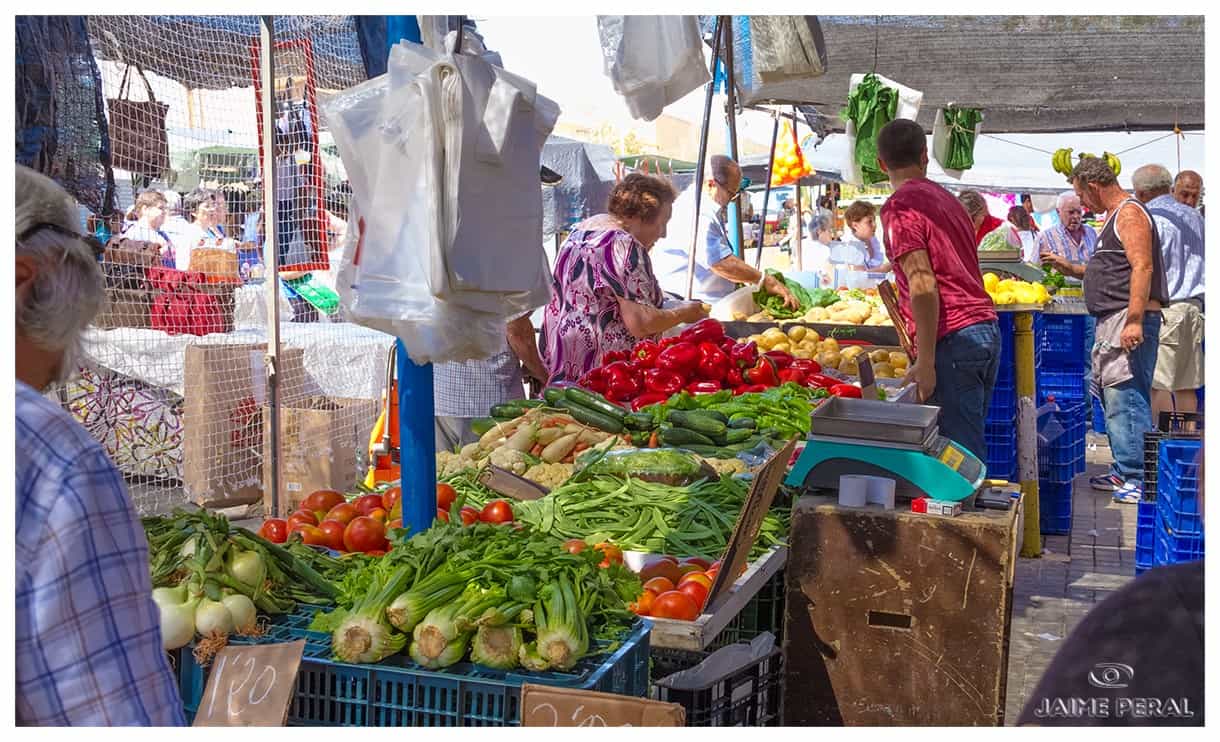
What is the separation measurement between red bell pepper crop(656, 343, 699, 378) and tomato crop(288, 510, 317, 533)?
2633 mm

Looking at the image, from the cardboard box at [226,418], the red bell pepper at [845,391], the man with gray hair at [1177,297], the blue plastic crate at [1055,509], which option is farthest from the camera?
the man with gray hair at [1177,297]

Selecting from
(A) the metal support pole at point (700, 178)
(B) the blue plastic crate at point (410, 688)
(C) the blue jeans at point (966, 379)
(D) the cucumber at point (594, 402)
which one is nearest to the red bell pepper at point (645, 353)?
(D) the cucumber at point (594, 402)

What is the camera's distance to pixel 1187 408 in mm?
8555

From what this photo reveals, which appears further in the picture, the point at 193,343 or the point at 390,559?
the point at 193,343

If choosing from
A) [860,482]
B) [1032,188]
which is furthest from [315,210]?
[1032,188]

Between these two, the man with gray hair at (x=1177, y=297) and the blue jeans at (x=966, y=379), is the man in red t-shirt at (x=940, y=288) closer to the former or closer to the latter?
the blue jeans at (x=966, y=379)

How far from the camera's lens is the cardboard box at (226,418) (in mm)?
7574

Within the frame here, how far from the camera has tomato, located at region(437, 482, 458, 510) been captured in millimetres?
3934

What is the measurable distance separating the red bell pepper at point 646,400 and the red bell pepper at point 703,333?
664 millimetres

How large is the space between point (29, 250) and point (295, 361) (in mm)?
6343

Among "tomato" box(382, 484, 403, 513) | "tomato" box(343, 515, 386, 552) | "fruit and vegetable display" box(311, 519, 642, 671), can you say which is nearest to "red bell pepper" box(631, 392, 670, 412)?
"tomato" box(382, 484, 403, 513)

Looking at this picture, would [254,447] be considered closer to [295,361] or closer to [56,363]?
[295,361]

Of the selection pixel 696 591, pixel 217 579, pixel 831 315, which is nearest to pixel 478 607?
pixel 217 579

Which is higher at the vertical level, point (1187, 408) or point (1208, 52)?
point (1208, 52)
